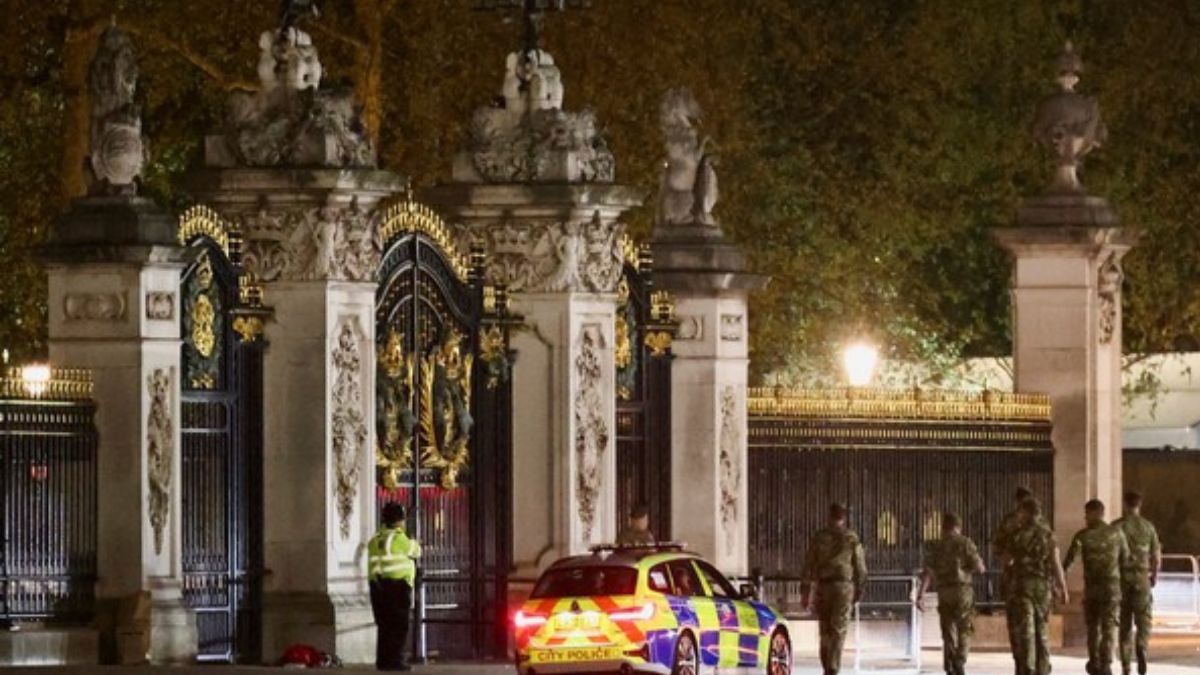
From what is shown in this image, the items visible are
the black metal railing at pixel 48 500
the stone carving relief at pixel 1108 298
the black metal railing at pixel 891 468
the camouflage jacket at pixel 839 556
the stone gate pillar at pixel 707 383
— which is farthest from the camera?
the stone carving relief at pixel 1108 298

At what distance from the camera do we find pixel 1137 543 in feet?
118

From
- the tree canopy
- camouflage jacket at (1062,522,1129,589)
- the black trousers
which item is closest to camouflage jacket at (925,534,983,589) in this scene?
camouflage jacket at (1062,522,1129,589)

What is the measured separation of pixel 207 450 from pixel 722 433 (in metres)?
5.83

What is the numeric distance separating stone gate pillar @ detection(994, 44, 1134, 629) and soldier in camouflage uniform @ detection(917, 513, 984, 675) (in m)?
6.57

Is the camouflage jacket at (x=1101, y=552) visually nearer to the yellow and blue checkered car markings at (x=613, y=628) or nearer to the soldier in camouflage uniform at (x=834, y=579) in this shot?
the soldier in camouflage uniform at (x=834, y=579)

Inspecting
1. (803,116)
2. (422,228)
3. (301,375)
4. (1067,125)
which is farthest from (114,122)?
(803,116)

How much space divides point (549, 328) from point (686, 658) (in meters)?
4.92

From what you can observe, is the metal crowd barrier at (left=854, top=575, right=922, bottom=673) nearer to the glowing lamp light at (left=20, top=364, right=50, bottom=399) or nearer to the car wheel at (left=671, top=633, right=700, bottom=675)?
the car wheel at (left=671, top=633, right=700, bottom=675)

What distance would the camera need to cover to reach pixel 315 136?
33.7 metres

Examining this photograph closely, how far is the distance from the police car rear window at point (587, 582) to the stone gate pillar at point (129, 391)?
2.97m

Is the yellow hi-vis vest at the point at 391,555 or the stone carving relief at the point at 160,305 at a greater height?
the stone carving relief at the point at 160,305

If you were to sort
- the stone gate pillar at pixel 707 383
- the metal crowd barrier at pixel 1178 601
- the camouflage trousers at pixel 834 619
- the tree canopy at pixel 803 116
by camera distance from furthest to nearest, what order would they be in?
1. the tree canopy at pixel 803 116
2. the metal crowd barrier at pixel 1178 601
3. the stone gate pillar at pixel 707 383
4. the camouflage trousers at pixel 834 619

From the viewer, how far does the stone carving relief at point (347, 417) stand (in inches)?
1335

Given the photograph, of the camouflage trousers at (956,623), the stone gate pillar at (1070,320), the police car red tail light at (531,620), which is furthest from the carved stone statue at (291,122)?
the stone gate pillar at (1070,320)
